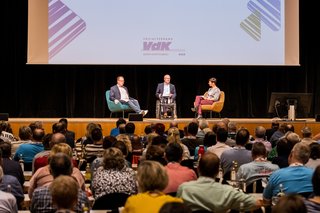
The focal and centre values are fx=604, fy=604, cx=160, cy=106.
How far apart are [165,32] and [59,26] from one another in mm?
2479

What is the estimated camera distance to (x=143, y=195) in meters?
3.79

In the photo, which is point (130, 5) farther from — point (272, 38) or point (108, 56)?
point (272, 38)

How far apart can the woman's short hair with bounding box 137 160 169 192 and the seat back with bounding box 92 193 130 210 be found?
20.4 inches

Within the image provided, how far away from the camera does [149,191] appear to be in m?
3.84

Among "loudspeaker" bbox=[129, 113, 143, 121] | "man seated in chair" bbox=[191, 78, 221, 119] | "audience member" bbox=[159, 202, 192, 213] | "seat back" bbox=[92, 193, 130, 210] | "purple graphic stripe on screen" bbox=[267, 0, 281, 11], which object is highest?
"purple graphic stripe on screen" bbox=[267, 0, 281, 11]

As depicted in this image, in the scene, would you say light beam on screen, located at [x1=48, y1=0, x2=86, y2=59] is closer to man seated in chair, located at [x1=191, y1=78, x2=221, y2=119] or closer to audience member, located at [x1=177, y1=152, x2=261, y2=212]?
man seated in chair, located at [x1=191, y1=78, x2=221, y2=119]

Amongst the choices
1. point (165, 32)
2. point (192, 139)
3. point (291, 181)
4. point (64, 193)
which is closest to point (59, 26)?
point (165, 32)

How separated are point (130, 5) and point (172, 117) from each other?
286cm

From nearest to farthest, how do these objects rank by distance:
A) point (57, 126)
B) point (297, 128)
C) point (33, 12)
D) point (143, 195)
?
point (143, 195), point (57, 126), point (297, 128), point (33, 12)

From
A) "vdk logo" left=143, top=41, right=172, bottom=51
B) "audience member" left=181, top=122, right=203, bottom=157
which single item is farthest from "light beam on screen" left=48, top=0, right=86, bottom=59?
"audience member" left=181, top=122, right=203, bottom=157

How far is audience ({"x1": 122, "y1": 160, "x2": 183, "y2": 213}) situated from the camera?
145 inches

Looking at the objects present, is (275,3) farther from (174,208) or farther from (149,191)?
Result: (174,208)

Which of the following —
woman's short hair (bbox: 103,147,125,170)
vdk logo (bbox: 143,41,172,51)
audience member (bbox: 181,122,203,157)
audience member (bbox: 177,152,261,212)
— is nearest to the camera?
audience member (bbox: 177,152,261,212)

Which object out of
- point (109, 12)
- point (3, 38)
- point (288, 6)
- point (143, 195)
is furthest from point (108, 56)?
point (143, 195)
